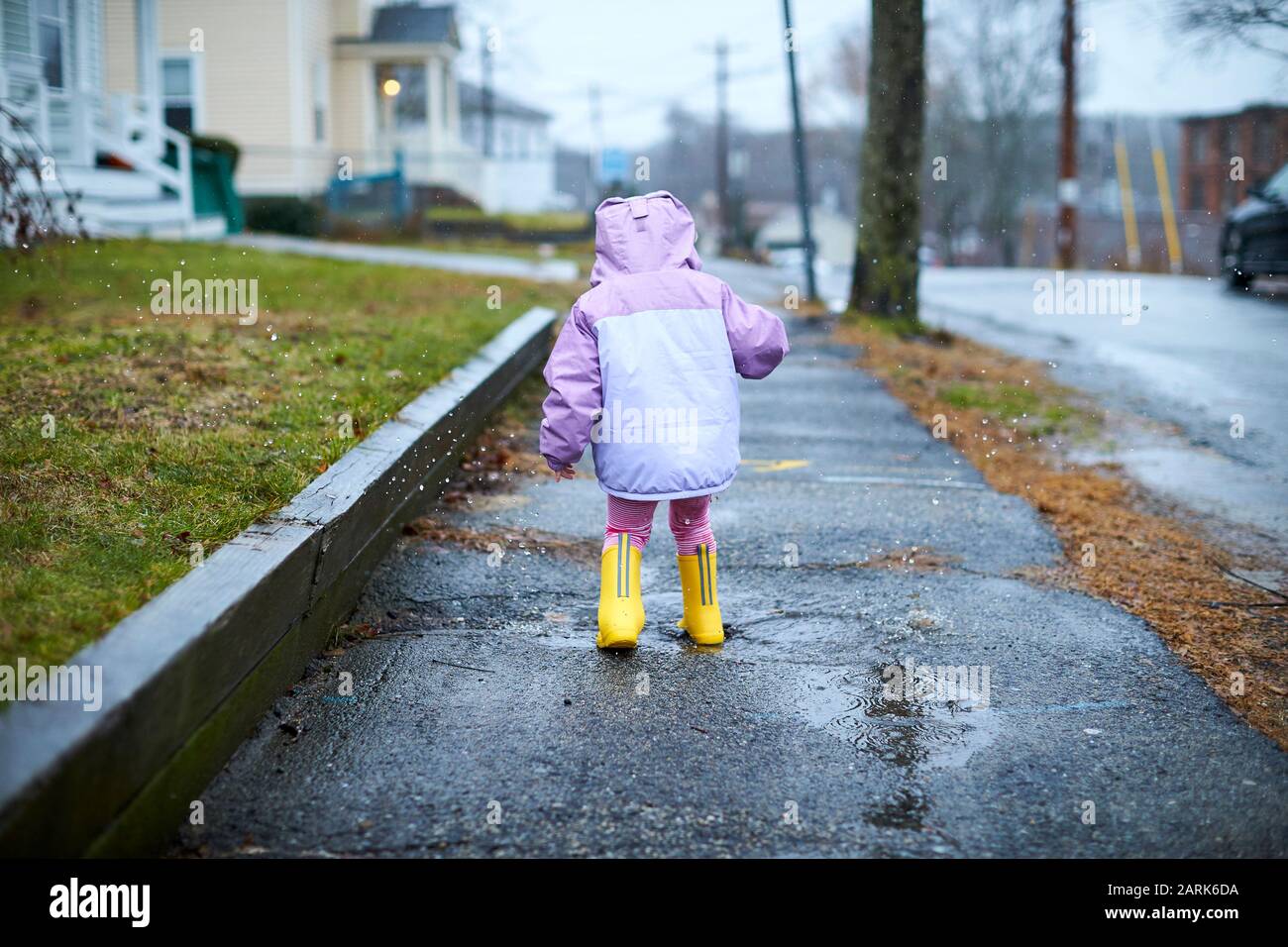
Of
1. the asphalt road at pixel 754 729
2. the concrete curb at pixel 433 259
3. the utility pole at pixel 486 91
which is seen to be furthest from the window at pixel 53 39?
the utility pole at pixel 486 91

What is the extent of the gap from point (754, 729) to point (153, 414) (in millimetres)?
3112

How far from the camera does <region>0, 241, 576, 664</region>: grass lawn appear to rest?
328 cm

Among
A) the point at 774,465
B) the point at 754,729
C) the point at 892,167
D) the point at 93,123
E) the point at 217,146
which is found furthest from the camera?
the point at 217,146

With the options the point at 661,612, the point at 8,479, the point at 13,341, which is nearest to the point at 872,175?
the point at 13,341

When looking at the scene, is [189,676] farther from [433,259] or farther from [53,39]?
[53,39]

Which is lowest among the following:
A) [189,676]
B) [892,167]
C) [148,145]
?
[189,676]

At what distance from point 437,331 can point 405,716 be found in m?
5.29

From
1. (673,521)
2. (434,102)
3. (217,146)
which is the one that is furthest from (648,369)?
(434,102)

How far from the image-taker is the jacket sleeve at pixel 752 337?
409cm

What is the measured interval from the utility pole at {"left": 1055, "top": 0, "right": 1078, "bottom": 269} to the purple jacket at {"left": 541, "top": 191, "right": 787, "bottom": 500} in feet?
84.6

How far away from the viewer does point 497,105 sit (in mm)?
62062

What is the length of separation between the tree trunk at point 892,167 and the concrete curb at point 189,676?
8987 mm
